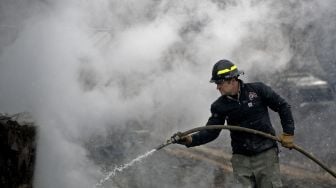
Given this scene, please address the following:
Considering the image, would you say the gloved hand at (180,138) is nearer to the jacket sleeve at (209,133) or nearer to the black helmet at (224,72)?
the jacket sleeve at (209,133)

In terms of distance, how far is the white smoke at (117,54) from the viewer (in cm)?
721

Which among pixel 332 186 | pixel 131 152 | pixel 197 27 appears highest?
pixel 197 27

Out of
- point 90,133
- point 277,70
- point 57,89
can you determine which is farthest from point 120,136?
point 277,70

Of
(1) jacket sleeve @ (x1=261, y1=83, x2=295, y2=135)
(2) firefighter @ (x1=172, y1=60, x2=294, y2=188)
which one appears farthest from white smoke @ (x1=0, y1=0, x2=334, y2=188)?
(1) jacket sleeve @ (x1=261, y1=83, x2=295, y2=135)

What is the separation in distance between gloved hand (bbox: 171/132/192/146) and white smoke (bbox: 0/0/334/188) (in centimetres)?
235

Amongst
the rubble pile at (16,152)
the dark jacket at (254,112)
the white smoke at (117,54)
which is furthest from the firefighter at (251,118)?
the white smoke at (117,54)

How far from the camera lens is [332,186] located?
607cm

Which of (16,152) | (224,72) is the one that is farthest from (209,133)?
(16,152)

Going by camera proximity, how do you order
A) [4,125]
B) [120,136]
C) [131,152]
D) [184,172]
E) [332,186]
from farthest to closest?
[120,136], [131,152], [184,172], [332,186], [4,125]

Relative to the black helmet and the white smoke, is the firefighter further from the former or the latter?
the white smoke

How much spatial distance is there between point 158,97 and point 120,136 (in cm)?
99

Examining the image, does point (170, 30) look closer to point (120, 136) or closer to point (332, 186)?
point (120, 136)

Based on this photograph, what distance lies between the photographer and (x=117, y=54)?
7.82 m

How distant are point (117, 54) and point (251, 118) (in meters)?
3.76
